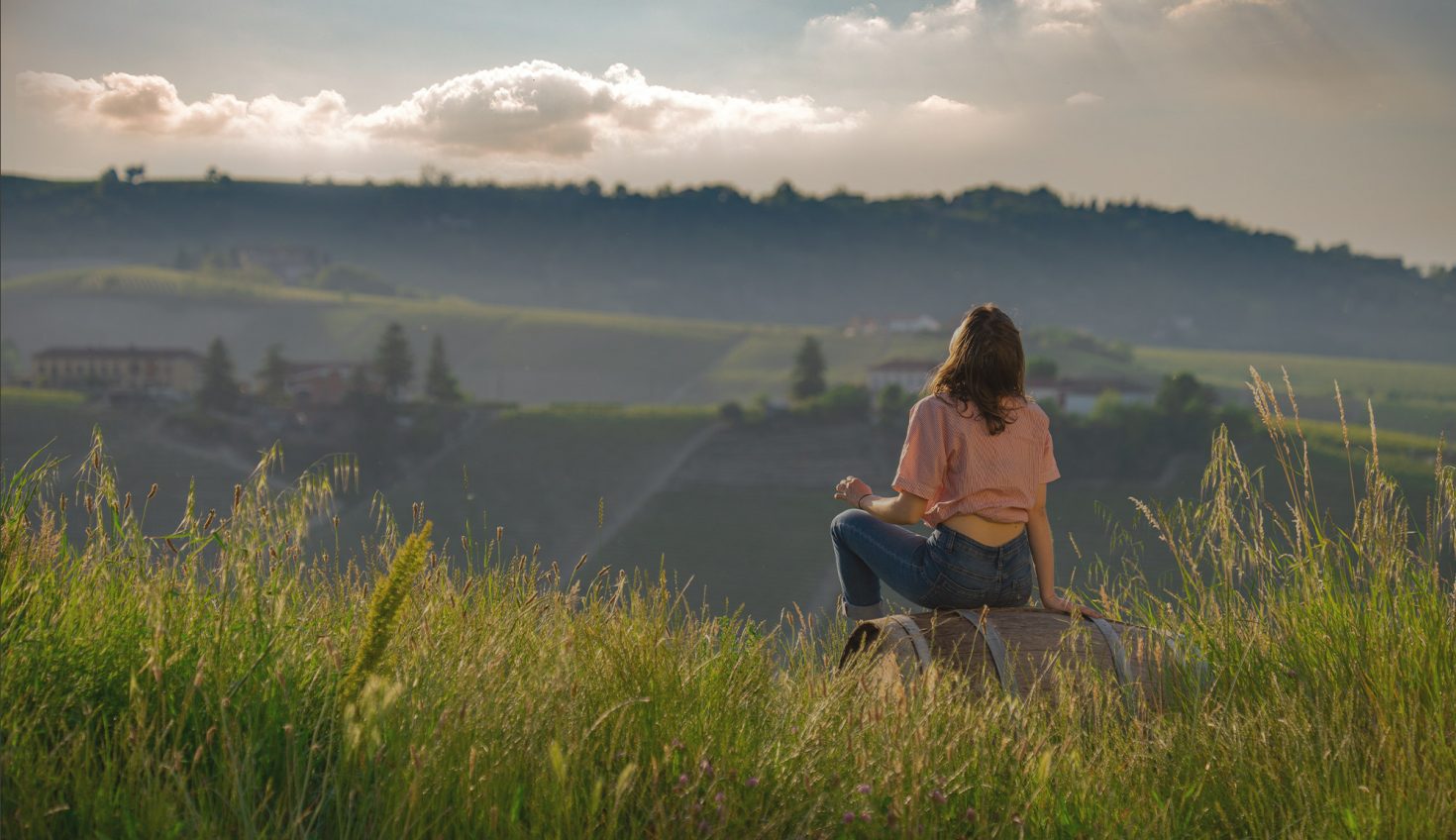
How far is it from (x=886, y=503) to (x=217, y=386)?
136989 millimetres

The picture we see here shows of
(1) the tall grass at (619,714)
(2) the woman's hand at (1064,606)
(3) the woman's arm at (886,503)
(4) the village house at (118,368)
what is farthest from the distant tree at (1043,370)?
(1) the tall grass at (619,714)

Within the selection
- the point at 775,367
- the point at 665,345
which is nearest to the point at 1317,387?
the point at 775,367

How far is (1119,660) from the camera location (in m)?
3.61

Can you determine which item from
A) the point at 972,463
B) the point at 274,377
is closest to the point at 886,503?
the point at 972,463

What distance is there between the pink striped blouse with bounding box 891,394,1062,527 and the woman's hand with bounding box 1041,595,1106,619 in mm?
284

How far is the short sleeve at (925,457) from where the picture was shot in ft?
13.0

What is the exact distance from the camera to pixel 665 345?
177 metres

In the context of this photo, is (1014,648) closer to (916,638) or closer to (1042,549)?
(916,638)

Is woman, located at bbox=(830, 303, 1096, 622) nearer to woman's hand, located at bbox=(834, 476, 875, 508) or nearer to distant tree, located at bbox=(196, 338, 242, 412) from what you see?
→ woman's hand, located at bbox=(834, 476, 875, 508)

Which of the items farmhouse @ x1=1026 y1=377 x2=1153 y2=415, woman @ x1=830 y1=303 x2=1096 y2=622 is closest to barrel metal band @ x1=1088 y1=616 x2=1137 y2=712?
woman @ x1=830 y1=303 x2=1096 y2=622

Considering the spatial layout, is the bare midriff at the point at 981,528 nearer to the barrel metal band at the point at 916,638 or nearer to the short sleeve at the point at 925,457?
the short sleeve at the point at 925,457

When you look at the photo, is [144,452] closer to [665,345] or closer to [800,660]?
[665,345]

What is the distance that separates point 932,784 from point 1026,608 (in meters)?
1.39

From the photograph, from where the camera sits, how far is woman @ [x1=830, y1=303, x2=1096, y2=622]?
156 inches
